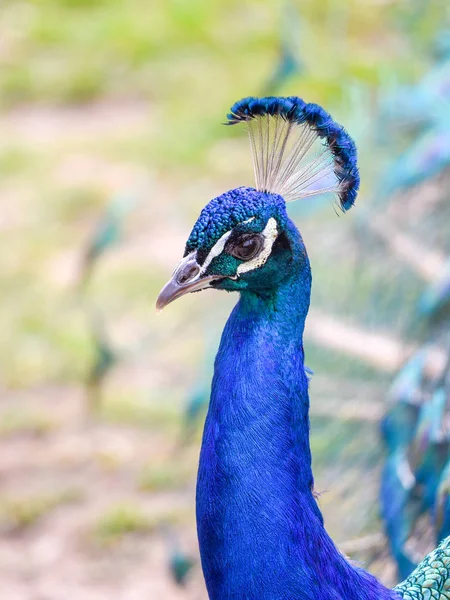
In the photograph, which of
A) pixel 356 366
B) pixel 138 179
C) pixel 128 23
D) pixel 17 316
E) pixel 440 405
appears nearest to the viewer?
pixel 440 405

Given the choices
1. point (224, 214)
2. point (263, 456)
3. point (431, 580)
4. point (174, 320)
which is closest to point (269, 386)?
point (263, 456)

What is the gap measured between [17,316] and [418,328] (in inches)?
57.5

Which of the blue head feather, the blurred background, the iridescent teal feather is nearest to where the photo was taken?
the blue head feather

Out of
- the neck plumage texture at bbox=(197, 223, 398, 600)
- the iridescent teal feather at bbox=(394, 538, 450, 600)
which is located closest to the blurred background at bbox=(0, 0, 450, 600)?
the iridescent teal feather at bbox=(394, 538, 450, 600)

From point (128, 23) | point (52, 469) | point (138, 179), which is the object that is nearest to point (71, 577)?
point (52, 469)

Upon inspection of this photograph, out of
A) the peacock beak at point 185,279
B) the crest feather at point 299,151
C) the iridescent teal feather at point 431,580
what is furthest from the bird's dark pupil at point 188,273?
the iridescent teal feather at point 431,580

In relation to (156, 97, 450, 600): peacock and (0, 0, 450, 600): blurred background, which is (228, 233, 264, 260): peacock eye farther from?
(0, 0, 450, 600): blurred background

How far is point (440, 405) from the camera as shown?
1.47 metres

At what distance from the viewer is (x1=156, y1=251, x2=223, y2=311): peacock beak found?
1.04 metres

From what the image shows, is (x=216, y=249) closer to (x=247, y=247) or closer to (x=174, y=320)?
(x=247, y=247)

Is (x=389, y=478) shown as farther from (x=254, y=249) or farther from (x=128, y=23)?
(x=128, y=23)

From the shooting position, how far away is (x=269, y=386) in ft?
3.55

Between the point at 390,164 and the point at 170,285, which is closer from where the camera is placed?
the point at 170,285

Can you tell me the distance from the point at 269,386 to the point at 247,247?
0.14 m
